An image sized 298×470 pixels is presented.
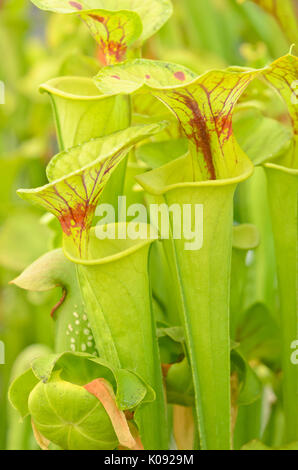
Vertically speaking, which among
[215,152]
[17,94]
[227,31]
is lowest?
[215,152]

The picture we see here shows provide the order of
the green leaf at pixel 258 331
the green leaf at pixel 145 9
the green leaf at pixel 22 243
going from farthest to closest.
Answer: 1. the green leaf at pixel 22 243
2. the green leaf at pixel 258 331
3. the green leaf at pixel 145 9

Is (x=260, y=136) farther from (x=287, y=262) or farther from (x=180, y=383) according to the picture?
(x=180, y=383)

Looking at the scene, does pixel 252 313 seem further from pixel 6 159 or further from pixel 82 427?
pixel 6 159

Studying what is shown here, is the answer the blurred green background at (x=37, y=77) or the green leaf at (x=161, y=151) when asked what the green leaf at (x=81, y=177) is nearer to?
the green leaf at (x=161, y=151)

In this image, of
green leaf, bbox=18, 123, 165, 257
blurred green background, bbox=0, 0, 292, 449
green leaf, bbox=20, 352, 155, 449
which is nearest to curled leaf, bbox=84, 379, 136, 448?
green leaf, bbox=20, 352, 155, 449

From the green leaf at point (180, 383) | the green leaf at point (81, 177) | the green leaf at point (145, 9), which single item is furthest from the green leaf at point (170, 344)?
the green leaf at point (145, 9)

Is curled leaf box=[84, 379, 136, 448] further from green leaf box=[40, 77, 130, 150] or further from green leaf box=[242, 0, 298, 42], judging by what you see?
green leaf box=[242, 0, 298, 42]

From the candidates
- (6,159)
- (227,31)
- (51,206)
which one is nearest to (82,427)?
(51,206)
